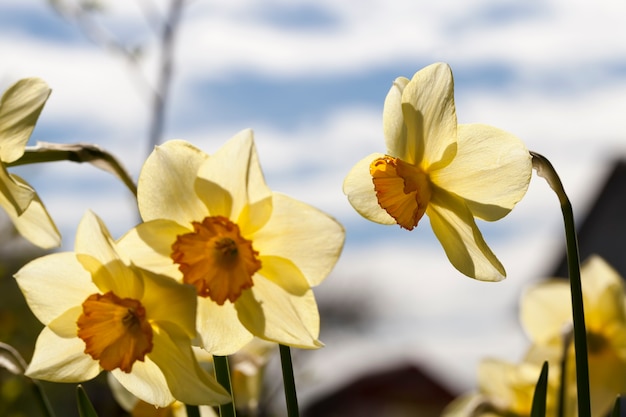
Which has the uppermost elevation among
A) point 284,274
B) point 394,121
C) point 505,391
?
point 394,121

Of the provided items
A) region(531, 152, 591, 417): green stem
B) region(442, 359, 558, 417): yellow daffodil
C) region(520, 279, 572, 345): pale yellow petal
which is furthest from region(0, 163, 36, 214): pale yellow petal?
region(520, 279, 572, 345): pale yellow petal

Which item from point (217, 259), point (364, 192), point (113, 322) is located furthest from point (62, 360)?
point (364, 192)

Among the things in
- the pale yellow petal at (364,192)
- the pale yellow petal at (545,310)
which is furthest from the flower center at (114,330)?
the pale yellow petal at (545,310)

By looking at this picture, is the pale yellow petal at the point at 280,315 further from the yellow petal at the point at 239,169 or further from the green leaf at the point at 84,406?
the green leaf at the point at 84,406

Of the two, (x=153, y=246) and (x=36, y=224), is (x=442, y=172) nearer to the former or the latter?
(x=153, y=246)

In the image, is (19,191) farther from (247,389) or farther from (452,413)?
(452,413)

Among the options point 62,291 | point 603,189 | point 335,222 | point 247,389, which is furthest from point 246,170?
point 603,189
